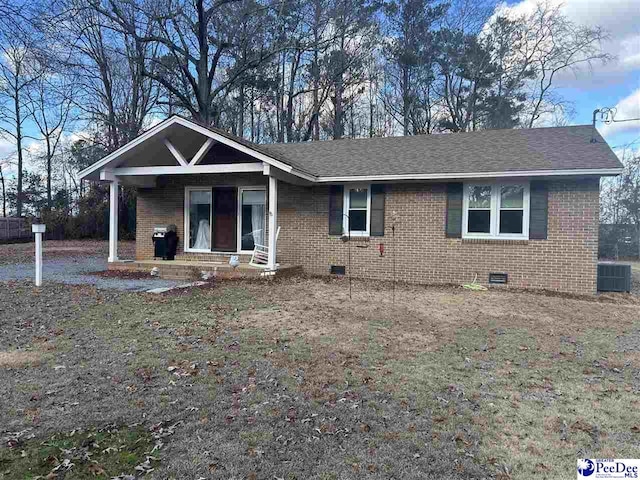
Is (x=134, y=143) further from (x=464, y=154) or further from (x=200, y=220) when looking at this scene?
(x=464, y=154)

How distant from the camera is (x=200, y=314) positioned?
22.9 ft

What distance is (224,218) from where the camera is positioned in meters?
12.9

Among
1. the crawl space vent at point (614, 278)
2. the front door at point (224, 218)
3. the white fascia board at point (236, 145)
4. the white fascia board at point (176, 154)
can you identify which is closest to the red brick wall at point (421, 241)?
the front door at point (224, 218)

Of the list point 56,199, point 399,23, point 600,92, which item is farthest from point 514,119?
point 56,199

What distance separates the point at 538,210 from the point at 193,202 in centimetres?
932

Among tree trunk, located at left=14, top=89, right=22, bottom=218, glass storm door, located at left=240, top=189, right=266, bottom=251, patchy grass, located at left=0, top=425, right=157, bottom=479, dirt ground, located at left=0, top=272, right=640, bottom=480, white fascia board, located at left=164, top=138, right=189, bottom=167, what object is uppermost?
tree trunk, located at left=14, top=89, right=22, bottom=218

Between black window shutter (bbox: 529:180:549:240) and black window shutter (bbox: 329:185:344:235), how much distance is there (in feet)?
15.2

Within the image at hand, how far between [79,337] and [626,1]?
19004mm

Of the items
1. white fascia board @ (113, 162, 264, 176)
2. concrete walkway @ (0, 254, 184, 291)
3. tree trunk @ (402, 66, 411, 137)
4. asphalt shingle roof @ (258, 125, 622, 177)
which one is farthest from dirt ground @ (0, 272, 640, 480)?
tree trunk @ (402, 66, 411, 137)

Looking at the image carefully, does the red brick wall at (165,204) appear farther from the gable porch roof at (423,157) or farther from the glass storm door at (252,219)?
the gable porch roof at (423,157)

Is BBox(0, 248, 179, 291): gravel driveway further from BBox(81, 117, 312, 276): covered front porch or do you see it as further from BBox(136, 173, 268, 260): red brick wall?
BBox(136, 173, 268, 260): red brick wall

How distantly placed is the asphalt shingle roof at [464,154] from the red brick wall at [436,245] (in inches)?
22.7

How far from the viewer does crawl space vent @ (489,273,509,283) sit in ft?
34.7

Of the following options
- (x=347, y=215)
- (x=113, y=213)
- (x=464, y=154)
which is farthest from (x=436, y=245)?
(x=113, y=213)
